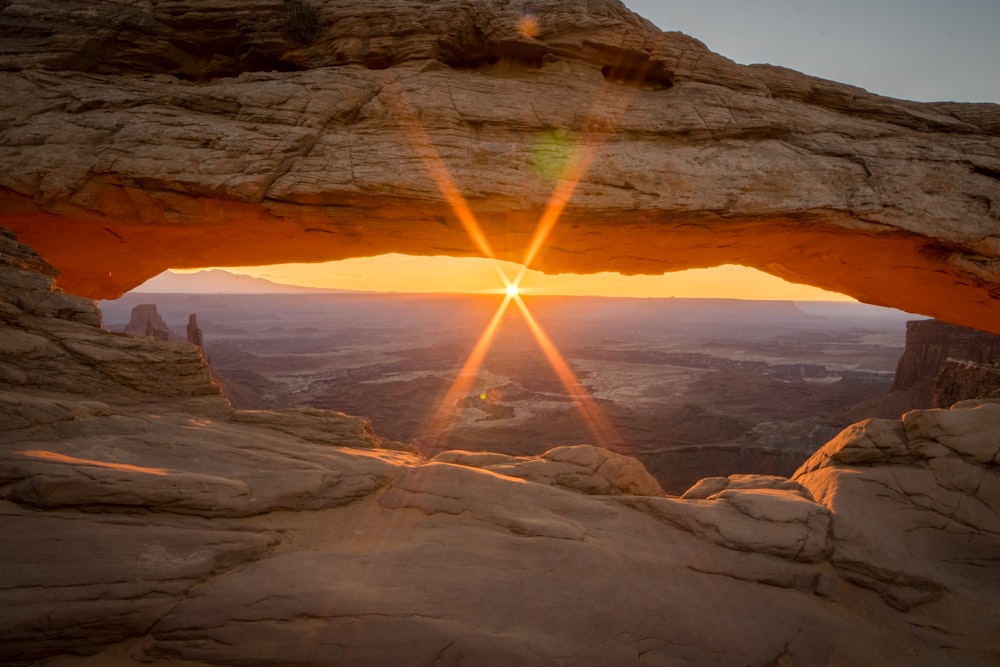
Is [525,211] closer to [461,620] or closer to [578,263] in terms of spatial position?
[578,263]

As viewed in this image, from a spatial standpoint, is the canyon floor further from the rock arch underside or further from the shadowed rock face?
the shadowed rock face

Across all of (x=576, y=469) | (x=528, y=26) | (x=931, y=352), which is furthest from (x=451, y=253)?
(x=931, y=352)

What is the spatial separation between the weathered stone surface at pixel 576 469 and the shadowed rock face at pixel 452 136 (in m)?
4.26

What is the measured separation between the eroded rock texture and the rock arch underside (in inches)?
1.3

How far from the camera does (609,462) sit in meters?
7.85

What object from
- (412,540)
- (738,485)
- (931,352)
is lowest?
(738,485)

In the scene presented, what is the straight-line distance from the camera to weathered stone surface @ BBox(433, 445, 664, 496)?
7363mm

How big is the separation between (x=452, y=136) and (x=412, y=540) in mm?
6550

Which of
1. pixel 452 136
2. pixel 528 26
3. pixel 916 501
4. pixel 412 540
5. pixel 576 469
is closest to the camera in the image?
pixel 412 540

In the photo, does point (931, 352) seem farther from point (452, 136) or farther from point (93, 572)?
point (93, 572)

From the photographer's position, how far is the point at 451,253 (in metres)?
10.3

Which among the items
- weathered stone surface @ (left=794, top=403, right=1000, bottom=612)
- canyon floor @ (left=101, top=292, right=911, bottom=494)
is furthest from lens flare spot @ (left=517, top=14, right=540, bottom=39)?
canyon floor @ (left=101, top=292, right=911, bottom=494)

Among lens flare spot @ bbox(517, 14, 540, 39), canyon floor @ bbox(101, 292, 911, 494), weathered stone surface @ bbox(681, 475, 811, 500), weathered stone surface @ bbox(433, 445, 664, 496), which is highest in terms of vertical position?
lens flare spot @ bbox(517, 14, 540, 39)

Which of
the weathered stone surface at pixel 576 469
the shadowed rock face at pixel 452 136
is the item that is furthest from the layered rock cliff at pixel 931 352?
the weathered stone surface at pixel 576 469
